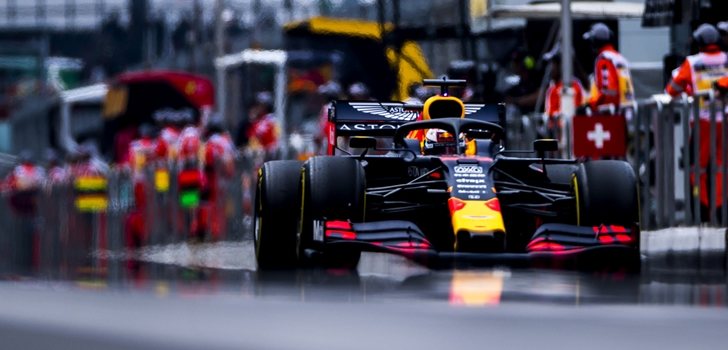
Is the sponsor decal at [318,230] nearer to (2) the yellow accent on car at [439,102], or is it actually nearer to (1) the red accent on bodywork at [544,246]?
(1) the red accent on bodywork at [544,246]

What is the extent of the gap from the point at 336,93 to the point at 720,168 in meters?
7.05

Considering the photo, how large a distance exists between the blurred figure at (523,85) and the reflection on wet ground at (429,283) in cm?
784

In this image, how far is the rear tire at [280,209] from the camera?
962 centimetres

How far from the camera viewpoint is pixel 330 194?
9.02 m

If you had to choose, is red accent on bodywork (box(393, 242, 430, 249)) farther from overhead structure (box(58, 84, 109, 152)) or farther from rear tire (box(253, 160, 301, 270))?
overhead structure (box(58, 84, 109, 152))

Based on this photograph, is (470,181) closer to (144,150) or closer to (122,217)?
(122,217)

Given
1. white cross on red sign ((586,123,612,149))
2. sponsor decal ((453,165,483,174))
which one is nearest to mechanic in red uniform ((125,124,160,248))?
white cross on red sign ((586,123,612,149))

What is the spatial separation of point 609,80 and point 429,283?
8.68 meters

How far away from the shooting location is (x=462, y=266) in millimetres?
8578

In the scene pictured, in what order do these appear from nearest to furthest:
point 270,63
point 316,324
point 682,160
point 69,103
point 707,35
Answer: point 316,324 < point 682,160 < point 707,35 < point 270,63 < point 69,103

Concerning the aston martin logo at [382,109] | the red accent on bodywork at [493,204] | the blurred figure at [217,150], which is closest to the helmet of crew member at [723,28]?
the aston martin logo at [382,109]

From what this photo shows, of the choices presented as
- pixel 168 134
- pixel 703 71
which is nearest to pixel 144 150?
pixel 168 134

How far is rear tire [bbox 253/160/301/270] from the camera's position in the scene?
962 cm

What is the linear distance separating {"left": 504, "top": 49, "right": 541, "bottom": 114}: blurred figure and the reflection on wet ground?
784 centimetres
